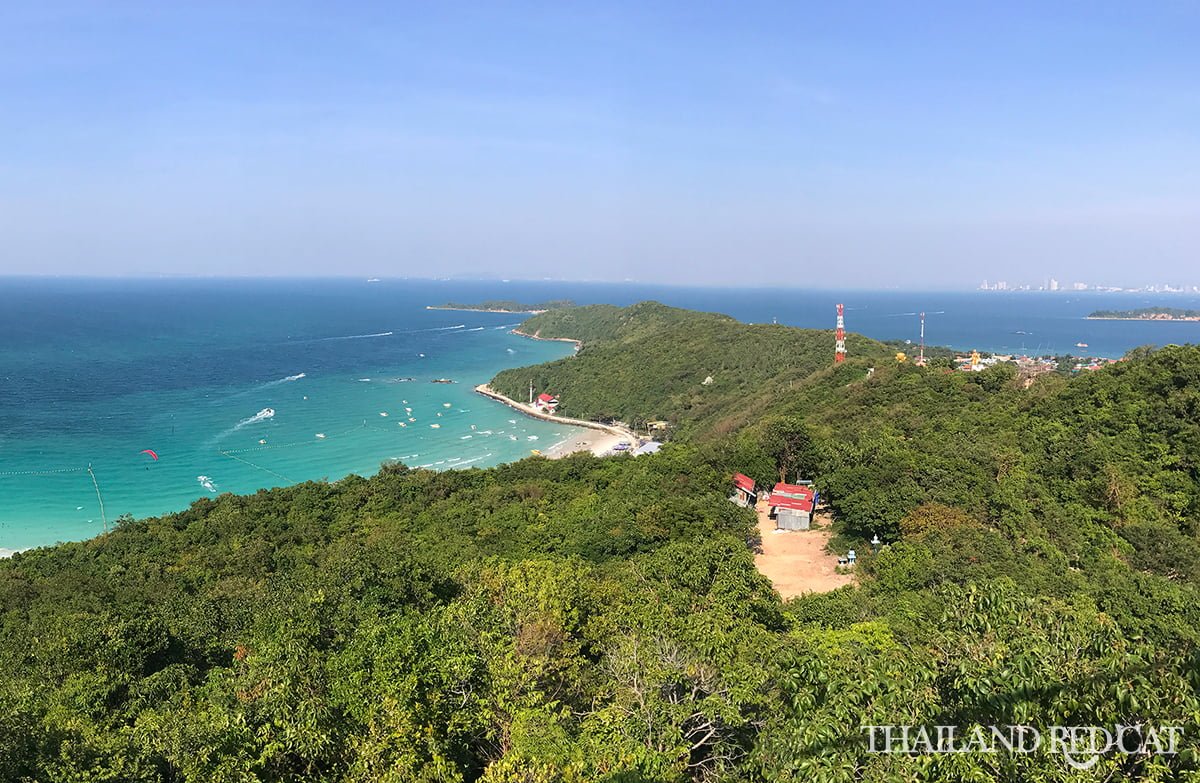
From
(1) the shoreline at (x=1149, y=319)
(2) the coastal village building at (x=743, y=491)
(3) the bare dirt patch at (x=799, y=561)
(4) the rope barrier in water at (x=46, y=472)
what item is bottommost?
(4) the rope barrier in water at (x=46, y=472)

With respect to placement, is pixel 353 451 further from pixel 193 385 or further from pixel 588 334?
pixel 588 334

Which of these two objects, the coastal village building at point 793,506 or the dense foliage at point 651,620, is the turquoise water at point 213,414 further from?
the coastal village building at point 793,506

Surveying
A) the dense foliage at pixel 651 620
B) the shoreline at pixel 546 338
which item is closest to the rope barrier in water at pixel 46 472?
the dense foliage at pixel 651 620

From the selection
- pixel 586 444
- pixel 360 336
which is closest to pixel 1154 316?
pixel 586 444

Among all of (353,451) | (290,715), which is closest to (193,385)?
(353,451)

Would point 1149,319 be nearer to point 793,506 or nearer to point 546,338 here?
point 546,338
